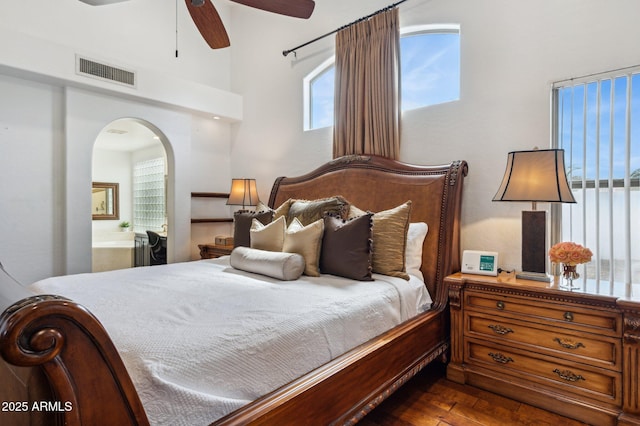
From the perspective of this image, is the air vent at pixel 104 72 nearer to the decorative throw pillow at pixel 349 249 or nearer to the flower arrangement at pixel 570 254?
the decorative throw pillow at pixel 349 249

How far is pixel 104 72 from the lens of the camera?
129 inches

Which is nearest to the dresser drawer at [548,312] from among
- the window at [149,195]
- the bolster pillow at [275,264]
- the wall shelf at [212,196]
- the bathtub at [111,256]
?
the bolster pillow at [275,264]

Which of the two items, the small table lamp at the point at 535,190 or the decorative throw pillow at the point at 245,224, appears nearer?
the small table lamp at the point at 535,190

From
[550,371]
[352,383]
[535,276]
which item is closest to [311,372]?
[352,383]

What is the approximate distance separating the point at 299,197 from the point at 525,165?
6.55ft

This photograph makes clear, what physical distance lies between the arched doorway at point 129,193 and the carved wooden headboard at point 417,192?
3898 mm

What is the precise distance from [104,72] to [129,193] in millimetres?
4568

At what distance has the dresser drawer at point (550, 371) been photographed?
1721mm

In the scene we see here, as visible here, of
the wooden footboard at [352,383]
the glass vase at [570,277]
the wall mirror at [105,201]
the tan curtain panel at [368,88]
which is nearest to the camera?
the wooden footboard at [352,383]

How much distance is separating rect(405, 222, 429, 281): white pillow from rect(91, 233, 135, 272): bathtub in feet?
16.6

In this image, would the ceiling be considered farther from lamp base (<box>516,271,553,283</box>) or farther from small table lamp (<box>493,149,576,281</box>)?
lamp base (<box>516,271,553,283</box>)

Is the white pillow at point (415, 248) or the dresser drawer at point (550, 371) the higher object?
the white pillow at point (415, 248)

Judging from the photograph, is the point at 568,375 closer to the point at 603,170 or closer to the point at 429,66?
the point at 603,170

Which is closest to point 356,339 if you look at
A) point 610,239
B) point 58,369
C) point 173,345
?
point 173,345
